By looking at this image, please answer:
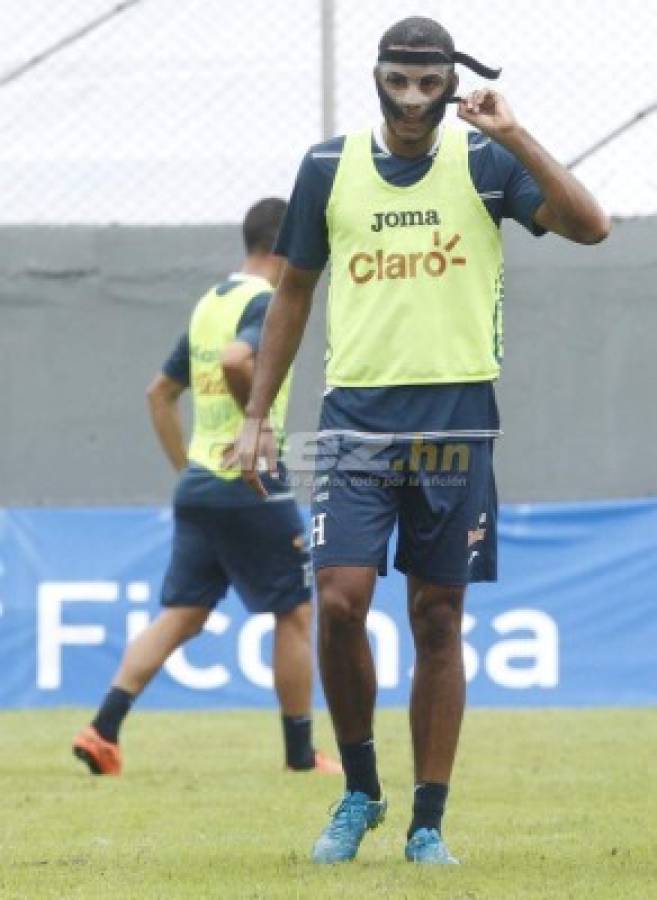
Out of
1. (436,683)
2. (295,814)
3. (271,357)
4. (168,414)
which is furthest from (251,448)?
(168,414)

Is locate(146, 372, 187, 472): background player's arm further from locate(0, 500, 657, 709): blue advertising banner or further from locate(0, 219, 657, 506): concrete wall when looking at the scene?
locate(0, 219, 657, 506): concrete wall

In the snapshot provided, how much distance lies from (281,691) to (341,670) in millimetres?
3331

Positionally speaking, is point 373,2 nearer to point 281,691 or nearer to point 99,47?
point 99,47

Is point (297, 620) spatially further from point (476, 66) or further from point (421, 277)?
point (476, 66)

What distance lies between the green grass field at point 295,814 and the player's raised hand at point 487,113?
187 cm

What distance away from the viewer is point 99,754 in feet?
31.2

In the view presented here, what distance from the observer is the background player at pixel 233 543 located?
9.71m

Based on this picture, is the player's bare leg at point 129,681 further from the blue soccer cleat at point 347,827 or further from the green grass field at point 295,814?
the blue soccer cleat at point 347,827

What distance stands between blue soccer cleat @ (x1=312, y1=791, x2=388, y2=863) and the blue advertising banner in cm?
598

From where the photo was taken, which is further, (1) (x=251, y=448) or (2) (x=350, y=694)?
(1) (x=251, y=448)

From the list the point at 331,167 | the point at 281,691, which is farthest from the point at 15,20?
the point at 331,167

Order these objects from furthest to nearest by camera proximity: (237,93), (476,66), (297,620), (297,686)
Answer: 1. (237,93)
2. (297,620)
3. (297,686)
4. (476,66)

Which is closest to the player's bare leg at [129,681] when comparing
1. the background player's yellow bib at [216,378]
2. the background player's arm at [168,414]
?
the background player's yellow bib at [216,378]

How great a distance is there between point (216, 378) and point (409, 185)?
11.9 feet
